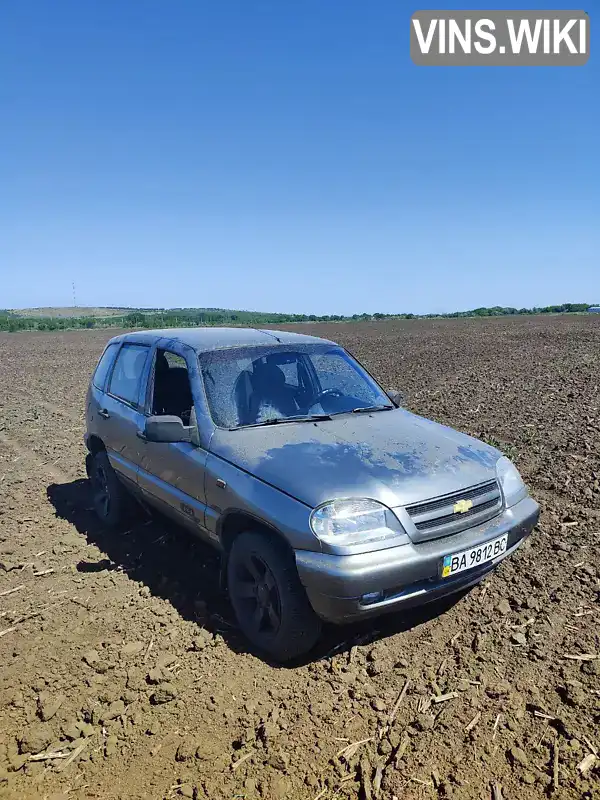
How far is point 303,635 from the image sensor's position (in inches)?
132

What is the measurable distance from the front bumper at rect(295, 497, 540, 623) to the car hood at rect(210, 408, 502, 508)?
0.29 meters

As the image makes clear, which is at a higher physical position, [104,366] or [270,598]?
[104,366]

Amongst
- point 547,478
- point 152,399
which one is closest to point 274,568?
point 152,399

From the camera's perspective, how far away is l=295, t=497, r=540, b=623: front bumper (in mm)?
3053

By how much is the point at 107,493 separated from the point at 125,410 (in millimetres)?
1046

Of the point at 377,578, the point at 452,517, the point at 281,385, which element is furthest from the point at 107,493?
the point at 452,517

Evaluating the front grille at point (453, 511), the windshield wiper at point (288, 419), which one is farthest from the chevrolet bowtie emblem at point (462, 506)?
the windshield wiper at point (288, 419)

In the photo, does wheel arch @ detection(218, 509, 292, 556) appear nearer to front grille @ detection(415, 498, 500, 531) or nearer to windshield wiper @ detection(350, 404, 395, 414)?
front grille @ detection(415, 498, 500, 531)

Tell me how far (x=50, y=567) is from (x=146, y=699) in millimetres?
2107

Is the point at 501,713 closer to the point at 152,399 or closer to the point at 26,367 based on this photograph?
the point at 152,399

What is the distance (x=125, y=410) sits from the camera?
5.26m

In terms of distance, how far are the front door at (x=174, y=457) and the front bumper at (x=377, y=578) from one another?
3.80ft

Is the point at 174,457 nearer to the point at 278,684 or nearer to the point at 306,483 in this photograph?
the point at 306,483

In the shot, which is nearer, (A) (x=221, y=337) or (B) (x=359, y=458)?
(B) (x=359, y=458)
